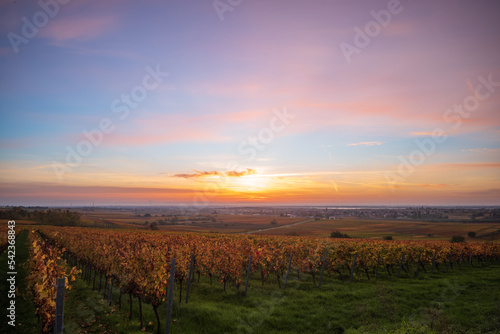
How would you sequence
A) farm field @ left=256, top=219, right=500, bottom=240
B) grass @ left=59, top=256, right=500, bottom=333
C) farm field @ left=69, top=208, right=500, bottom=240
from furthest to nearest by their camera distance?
farm field @ left=69, top=208, right=500, bottom=240, farm field @ left=256, top=219, right=500, bottom=240, grass @ left=59, top=256, right=500, bottom=333

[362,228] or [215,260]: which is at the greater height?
[215,260]

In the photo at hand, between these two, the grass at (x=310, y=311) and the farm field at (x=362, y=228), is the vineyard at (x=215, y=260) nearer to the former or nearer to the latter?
the grass at (x=310, y=311)

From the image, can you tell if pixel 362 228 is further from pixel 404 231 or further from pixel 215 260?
pixel 215 260

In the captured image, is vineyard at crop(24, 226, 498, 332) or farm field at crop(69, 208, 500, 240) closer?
vineyard at crop(24, 226, 498, 332)

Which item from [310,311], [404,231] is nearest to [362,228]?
[404,231]

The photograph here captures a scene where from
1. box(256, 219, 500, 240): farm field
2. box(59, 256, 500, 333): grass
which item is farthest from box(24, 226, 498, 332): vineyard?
box(256, 219, 500, 240): farm field

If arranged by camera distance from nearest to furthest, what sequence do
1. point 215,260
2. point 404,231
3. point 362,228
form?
point 215,260, point 404,231, point 362,228

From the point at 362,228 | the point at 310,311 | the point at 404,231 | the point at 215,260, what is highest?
the point at 215,260

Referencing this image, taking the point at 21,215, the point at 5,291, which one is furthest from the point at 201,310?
the point at 21,215

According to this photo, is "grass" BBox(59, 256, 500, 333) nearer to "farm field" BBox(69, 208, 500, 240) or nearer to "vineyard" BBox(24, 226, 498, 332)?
"vineyard" BBox(24, 226, 498, 332)

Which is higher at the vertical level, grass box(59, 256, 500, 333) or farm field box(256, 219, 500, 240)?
grass box(59, 256, 500, 333)

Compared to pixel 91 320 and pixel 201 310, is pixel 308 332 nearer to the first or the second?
pixel 201 310

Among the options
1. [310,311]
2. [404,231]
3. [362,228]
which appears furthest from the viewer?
[362,228]

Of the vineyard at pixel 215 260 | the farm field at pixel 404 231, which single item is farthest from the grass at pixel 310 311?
the farm field at pixel 404 231
